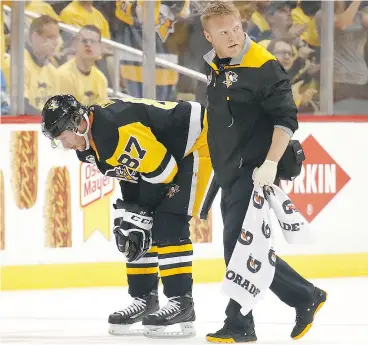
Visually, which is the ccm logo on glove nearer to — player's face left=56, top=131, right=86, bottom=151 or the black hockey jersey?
the black hockey jersey

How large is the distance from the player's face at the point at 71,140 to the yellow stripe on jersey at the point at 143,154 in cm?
12

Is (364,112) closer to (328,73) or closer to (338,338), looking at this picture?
(328,73)

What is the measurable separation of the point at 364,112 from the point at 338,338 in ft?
9.35

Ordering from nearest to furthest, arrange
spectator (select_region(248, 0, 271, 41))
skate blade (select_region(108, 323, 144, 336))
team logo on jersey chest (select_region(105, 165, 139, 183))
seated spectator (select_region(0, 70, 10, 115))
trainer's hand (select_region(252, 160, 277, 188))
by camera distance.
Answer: trainer's hand (select_region(252, 160, 277, 188)) < team logo on jersey chest (select_region(105, 165, 139, 183)) < skate blade (select_region(108, 323, 144, 336)) < seated spectator (select_region(0, 70, 10, 115)) < spectator (select_region(248, 0, 271, 41))

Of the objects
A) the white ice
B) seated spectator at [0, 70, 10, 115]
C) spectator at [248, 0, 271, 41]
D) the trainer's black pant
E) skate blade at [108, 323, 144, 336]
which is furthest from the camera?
spectator at [248, 0, 271, 41]

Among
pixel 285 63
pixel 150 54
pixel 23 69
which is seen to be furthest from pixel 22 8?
pixel 285 63

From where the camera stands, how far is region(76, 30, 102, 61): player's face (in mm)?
6629

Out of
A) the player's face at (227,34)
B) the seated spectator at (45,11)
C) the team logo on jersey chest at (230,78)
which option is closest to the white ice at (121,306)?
the team logo on jersey chest at (230,78)

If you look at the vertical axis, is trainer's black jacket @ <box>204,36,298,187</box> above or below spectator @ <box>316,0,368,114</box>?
below

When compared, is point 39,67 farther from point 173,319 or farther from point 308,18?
point 173,319

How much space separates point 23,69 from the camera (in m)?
6.50

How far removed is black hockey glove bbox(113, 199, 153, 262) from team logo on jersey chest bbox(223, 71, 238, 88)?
25.9 inches

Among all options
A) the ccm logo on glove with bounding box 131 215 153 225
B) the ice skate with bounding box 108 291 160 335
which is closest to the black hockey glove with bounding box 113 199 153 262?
the ccm logo on glove with bounding box 131 215 153 225

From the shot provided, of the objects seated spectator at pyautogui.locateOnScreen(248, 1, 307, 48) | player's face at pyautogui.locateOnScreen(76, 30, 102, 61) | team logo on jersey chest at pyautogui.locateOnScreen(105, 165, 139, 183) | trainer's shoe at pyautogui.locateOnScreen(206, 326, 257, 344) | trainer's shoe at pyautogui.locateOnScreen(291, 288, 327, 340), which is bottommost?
trainer's shoe at pyautogui.locateOnScreen(206, 326, 257, 344)
